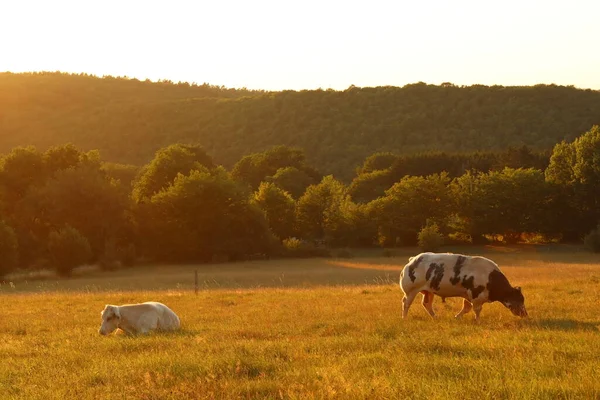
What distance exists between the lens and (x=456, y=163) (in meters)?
95.5

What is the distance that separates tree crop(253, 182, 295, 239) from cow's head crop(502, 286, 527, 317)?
5916 centimetres

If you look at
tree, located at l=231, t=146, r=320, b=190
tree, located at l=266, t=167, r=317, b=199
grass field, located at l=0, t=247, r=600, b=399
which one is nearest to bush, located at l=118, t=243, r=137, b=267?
tree, located at l=266, t=167, r=317, b=199

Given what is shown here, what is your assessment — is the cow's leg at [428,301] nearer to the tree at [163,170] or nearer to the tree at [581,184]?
the tree at [163,170]

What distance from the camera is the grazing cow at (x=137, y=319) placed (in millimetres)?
16609

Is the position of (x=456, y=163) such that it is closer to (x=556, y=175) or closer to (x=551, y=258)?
(x=556, y=175)

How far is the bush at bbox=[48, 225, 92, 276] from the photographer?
5591 cm

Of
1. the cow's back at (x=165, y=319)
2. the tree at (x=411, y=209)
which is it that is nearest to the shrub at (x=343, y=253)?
the tree at (x=411, y=209)

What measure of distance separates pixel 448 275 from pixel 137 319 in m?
8.47

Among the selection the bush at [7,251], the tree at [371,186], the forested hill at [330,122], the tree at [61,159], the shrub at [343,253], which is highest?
the forested hill at [330,122]

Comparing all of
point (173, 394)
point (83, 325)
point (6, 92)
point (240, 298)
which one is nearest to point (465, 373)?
point (173, 394)

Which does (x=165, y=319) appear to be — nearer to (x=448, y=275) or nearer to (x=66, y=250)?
(x=448, y=275)

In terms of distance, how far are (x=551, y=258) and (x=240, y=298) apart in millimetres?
40497

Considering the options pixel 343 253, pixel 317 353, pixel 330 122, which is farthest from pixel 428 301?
pixel 330 122

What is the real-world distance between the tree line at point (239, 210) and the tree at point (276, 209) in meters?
0.12
